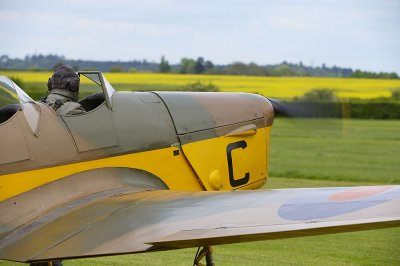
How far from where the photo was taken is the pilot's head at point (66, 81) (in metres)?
7.07

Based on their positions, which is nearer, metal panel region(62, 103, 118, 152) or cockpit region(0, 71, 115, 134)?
cockpit region(0, 71, 115, 134)

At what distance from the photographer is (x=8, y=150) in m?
6.21

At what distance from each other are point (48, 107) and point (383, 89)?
27789 mm

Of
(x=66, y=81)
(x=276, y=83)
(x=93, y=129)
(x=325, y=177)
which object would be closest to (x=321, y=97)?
(x=66, y=81)

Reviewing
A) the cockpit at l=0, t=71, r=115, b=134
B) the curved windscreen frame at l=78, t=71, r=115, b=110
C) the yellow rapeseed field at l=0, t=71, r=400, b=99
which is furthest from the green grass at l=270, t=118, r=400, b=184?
the cockpit at l=0, t=71, r=115, b=134

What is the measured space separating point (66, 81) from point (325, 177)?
495 inches

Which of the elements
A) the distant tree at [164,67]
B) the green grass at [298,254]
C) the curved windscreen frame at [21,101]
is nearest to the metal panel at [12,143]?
the curved windscreen frame at [21,101]

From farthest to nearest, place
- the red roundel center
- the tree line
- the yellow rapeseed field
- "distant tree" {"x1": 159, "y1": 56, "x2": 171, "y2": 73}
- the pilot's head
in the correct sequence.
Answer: "distant tree" {"x1": 159, "y1": 56, "x2": 171, "y2": 73} < the tree line < the yellow rapeseed field < the pilot's head < the red roundel center

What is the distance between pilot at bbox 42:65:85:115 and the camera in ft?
22.5

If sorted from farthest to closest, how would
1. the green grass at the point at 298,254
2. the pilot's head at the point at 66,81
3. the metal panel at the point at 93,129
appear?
1. the green grass at the point at 298,254
2. the pilot's head at the point at 66,81
3. the metal panel at the point at 93,129

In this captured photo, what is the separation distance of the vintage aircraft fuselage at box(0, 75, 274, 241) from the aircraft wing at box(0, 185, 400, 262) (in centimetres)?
29

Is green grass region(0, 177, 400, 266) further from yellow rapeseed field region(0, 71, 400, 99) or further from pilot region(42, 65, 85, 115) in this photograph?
yellow rapeseed field region(0, 71, 400, 99)

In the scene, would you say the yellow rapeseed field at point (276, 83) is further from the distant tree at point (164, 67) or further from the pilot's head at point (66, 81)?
the pilot's head at point (66, 81)

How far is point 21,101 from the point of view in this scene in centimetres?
662
